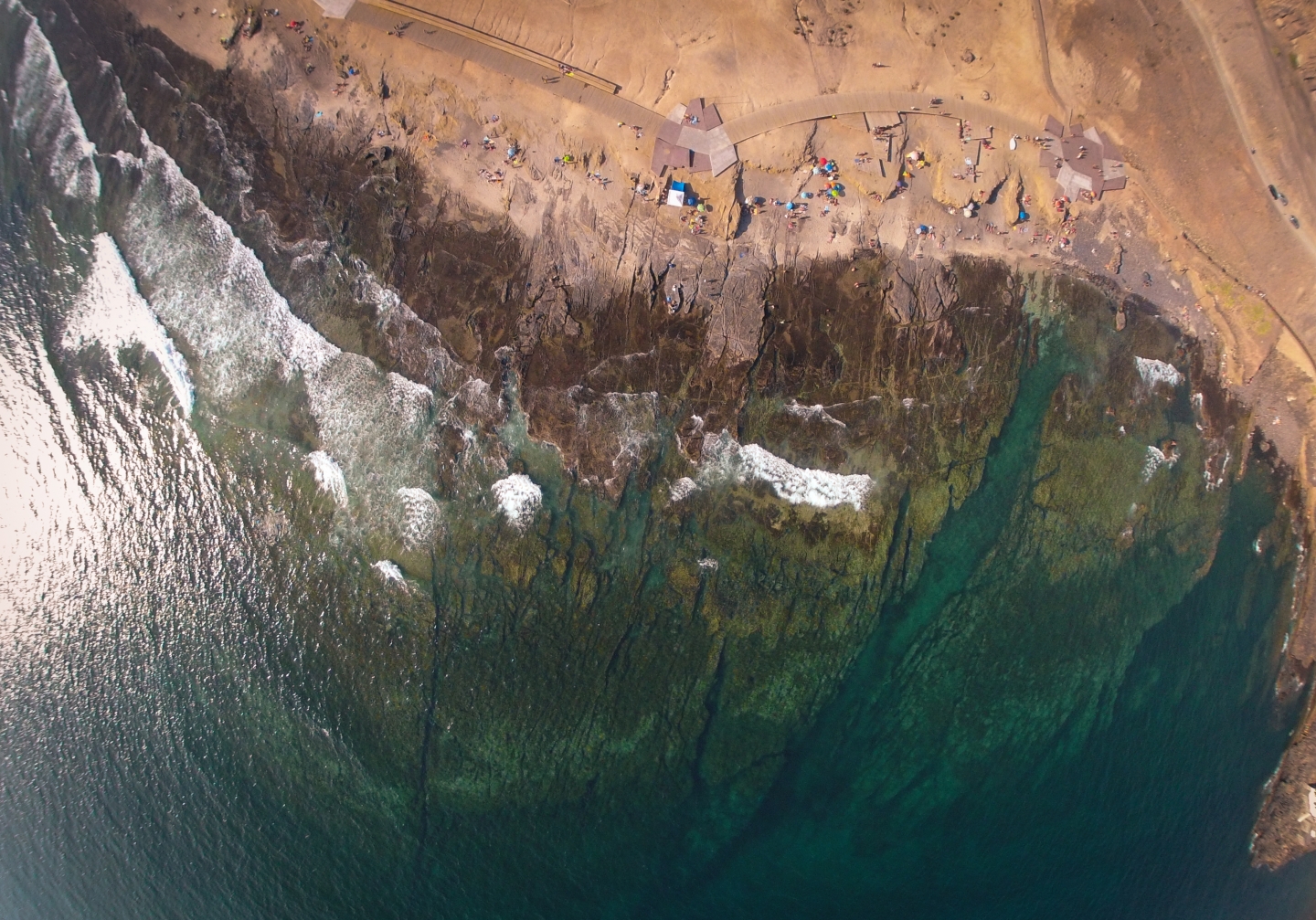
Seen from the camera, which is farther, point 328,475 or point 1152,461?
point 1152,461

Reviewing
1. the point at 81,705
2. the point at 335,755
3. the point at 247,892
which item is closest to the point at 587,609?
the point at 335,755

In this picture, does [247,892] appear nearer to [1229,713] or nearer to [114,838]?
[114,838]

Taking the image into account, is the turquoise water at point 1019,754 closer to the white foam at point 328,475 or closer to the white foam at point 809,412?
the white foam at point 809,412

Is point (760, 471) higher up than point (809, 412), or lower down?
lower down

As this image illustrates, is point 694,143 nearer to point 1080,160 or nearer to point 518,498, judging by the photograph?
point 518,498

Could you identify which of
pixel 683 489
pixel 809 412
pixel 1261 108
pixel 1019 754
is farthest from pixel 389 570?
pixel 1261 108

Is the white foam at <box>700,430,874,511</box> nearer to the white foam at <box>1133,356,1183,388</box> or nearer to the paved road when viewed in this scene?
the white foam at <box>1133,356,1183,388</box>
